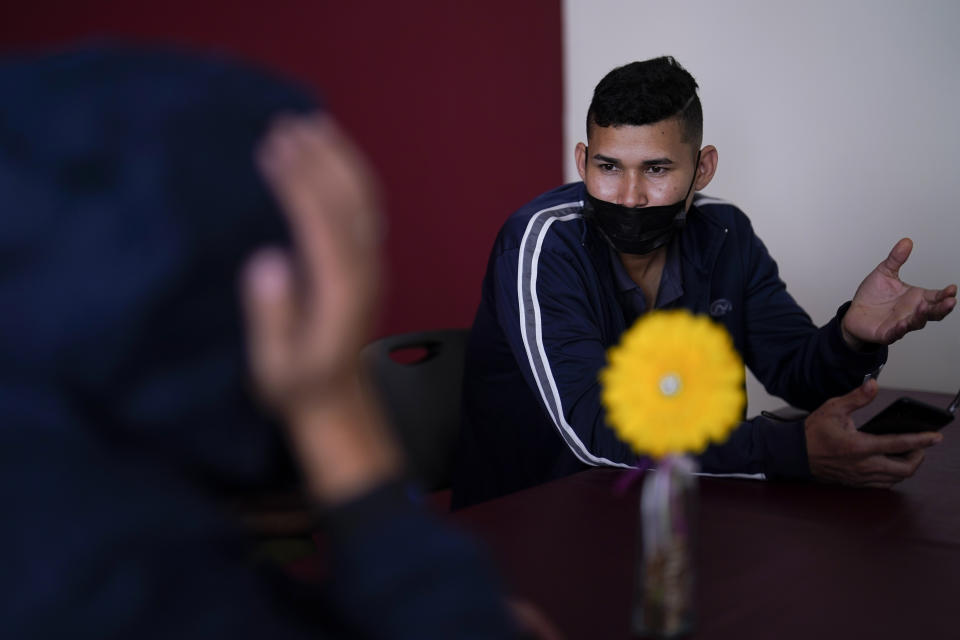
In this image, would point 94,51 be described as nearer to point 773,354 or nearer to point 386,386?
point 386,386

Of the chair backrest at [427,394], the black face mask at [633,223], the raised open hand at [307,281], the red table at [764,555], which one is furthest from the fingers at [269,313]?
the black face mask at [633,223]

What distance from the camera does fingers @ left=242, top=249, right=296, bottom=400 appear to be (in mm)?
472

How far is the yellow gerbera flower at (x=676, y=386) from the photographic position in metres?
0.67

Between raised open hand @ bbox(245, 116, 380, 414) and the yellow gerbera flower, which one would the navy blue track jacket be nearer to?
the yellow gerbera flower

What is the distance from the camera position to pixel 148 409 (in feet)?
1.55

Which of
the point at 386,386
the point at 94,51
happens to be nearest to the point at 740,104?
the point at 386,386

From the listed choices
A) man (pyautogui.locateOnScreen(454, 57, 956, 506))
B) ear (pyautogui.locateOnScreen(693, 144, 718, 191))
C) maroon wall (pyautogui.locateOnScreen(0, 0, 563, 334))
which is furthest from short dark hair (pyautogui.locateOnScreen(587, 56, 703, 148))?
maroon wall (pyautogui.locateOnScreen(0, 0, 563, 334))

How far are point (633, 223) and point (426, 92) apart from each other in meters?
1.24

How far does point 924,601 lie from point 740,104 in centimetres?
236

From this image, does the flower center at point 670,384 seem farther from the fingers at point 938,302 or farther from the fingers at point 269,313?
the fingers at point 938,302

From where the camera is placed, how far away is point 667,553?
0.72 meters

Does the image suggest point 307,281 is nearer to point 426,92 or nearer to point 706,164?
point 706,164

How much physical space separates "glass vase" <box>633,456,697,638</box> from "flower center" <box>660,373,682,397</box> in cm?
7

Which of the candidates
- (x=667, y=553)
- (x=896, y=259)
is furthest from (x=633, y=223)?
(x=667, y=553)
